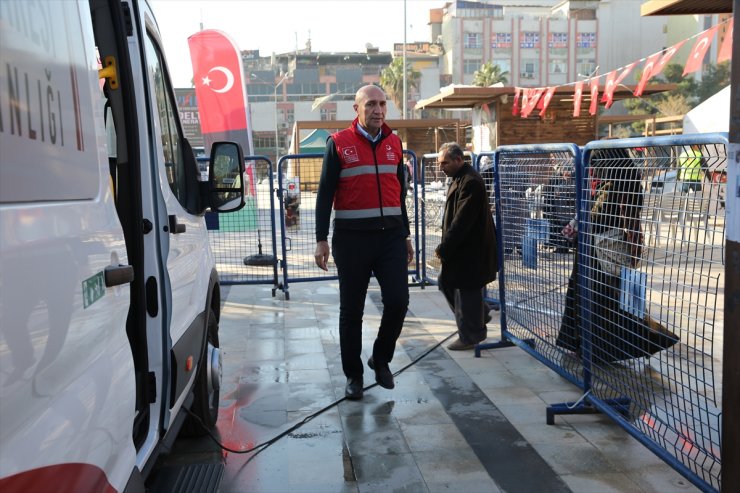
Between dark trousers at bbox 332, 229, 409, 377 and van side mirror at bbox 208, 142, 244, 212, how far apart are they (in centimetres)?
101

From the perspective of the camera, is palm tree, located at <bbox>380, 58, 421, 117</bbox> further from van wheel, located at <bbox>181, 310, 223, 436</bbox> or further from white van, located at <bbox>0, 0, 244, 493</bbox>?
white van, located at <bbox>0, 0, 244, 493</bbox>

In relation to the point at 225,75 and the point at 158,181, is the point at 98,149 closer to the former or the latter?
the point at 158,181

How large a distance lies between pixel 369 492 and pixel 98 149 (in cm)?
230

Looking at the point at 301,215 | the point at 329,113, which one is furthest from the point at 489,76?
the point at 301,215

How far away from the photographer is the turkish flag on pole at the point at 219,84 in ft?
37.0

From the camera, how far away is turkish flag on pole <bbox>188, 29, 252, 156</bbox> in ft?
37.0

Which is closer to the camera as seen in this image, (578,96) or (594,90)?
(594,90)

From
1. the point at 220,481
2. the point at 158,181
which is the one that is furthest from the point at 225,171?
the point at 220,481

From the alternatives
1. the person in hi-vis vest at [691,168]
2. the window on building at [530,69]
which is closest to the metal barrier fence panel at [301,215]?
the person in hi-vis vest at [691,168]

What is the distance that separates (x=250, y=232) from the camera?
32.7ft

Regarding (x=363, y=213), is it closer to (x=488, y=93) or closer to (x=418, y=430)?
(x=418, y=430)

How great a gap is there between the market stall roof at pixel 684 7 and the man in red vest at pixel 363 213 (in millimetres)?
2608

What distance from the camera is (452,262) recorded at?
6.00 metres

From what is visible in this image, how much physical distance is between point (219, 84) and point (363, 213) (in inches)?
293
